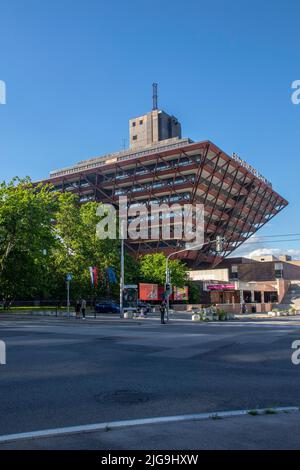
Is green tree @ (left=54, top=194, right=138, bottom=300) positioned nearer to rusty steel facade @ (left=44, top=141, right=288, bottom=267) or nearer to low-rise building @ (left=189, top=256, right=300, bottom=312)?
low-rise building @ (left=189, top=256, right=300, bottom=312)

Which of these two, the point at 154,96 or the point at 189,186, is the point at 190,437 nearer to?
the point at 189,186

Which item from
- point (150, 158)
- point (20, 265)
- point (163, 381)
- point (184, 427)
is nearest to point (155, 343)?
point (163, 381)

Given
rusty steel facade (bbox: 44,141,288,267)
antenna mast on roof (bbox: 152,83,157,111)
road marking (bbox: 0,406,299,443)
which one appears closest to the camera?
road marking (bbox: 0,406,299,443)

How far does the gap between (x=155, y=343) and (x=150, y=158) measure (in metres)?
71.3

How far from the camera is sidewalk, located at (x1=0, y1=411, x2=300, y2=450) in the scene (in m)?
4.98

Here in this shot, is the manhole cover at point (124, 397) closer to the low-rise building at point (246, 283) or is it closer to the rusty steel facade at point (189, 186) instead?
the low-rise building at point (246, 283)

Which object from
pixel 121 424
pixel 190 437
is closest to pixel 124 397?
pixel 121 424

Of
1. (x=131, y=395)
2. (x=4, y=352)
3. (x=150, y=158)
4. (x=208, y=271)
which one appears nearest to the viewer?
(x=131, y=395)

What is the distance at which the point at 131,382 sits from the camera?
920 centimetres

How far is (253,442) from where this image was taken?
511 cm

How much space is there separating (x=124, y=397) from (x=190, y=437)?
273 cm

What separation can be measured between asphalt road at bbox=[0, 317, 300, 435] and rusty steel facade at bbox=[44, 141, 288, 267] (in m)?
68.0

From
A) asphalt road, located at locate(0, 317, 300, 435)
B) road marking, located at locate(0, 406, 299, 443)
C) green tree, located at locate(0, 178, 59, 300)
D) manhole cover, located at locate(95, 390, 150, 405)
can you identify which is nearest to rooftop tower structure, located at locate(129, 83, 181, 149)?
green tree, located at locate(0, 178, 59, 300)
